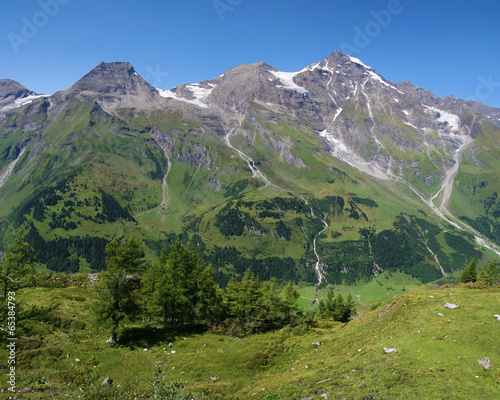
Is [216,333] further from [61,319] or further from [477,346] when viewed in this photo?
[477,346]

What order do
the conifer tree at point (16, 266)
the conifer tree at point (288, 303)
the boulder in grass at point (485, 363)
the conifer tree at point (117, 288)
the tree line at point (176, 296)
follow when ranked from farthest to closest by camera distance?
the conifer tree at point (288, 303) < the tree line at point (176, 296) < the conifer tree at point (117, 288) < the conifer tree at point (16, 266) < the boulder in grass at point (485, 363)

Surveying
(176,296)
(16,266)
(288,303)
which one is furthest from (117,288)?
(288,303)

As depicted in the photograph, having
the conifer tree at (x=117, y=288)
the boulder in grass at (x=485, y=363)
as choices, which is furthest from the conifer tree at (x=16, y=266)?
the boulder in grass at (x=485, y=363)

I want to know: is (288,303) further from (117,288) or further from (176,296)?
(117,288)

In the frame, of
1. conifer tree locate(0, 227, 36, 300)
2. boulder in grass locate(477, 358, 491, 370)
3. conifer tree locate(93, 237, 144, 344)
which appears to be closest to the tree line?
conifer tree locate(93, 237, 144, 344)

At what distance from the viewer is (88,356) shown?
111ft

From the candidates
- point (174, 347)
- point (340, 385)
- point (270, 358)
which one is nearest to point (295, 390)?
point (340, 385)

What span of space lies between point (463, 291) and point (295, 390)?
34522 mm

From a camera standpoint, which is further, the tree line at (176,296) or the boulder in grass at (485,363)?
the tree line at (176,296)

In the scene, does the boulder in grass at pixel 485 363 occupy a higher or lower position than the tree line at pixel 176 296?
higher

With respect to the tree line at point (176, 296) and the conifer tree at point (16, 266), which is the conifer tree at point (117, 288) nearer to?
the tree line at point (176, 296)

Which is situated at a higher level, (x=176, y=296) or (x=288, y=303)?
(x=176, y=296)

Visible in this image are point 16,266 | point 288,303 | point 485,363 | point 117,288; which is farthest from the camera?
point 288,303

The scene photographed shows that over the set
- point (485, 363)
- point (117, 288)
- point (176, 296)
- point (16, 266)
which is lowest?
point (176, 296)
